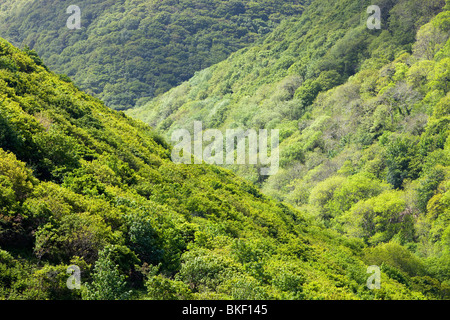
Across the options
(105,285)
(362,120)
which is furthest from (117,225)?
(362,120)

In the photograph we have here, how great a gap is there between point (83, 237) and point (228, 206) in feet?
44.6

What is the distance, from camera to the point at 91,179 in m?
17.4

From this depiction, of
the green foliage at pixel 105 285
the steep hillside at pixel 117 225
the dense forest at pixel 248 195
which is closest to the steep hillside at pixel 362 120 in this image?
the dense forest at pixel 248 195

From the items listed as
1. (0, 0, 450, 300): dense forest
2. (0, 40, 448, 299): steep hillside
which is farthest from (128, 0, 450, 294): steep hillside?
(0, 40, 448, 299): steep hillside

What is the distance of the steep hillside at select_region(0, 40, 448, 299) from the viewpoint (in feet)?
39.9

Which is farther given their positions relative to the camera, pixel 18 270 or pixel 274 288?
pixel 274 288

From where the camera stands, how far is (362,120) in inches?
2926

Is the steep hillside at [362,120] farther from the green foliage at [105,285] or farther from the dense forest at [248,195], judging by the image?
the green foliage at [105,285]

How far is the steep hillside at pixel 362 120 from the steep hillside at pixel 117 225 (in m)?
23.0

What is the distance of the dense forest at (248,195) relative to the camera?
12766 millimetres

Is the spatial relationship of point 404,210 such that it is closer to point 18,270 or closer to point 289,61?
point 18,270

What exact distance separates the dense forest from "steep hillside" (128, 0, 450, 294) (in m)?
0.26
